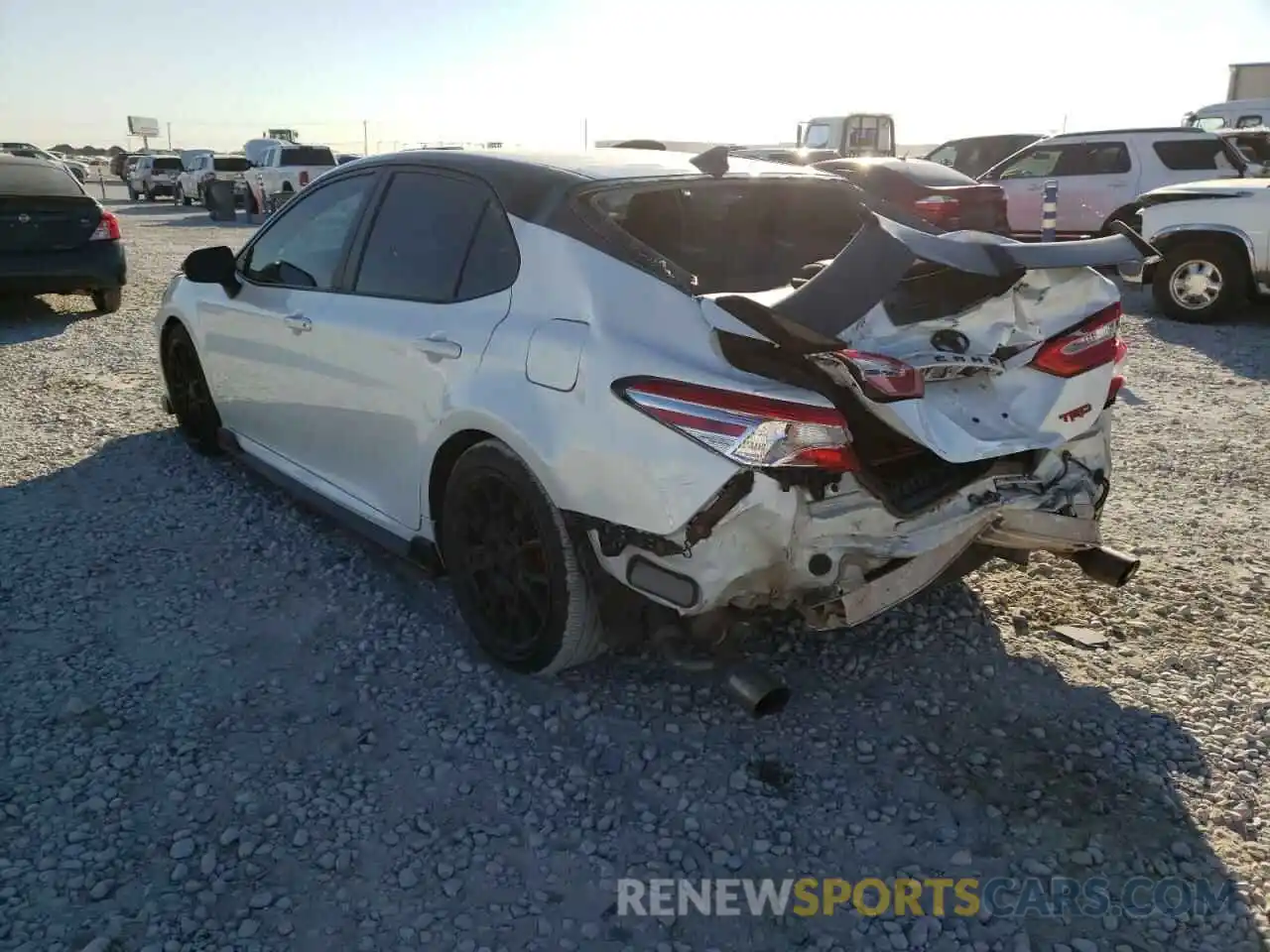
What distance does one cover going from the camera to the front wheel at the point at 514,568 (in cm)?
296

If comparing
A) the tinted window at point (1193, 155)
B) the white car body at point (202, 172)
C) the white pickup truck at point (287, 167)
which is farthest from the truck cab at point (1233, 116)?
the white car body at point (202, 172)

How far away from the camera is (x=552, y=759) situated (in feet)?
9.49

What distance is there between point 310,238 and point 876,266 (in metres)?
2.76

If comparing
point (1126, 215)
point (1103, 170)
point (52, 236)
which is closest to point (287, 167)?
point (52, 236)

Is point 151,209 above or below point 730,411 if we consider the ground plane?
above

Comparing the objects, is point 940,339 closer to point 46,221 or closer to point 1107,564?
point 1107,564

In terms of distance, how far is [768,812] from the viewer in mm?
2670

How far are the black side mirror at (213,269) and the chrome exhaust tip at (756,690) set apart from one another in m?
3.24

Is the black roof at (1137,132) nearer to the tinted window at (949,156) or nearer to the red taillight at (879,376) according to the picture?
the tinted window at (949,156)

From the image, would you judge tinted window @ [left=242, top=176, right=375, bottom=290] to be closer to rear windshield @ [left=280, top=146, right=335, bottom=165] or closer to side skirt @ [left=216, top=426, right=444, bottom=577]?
side skirt @ [left=216, top=426, right=444, bottom=577]

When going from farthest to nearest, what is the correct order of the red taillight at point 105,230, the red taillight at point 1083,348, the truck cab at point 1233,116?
the truck cab at point 1233,116 < the red taillight at point 105,230 < the red taillight at point 1083,348

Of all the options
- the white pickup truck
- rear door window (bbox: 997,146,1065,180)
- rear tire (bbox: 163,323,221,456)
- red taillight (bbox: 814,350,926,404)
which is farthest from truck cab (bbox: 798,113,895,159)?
red taillight (bbox: 814,350,926,404)

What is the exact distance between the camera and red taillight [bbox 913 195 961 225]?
926 cm

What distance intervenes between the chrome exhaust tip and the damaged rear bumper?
0.21 metres
